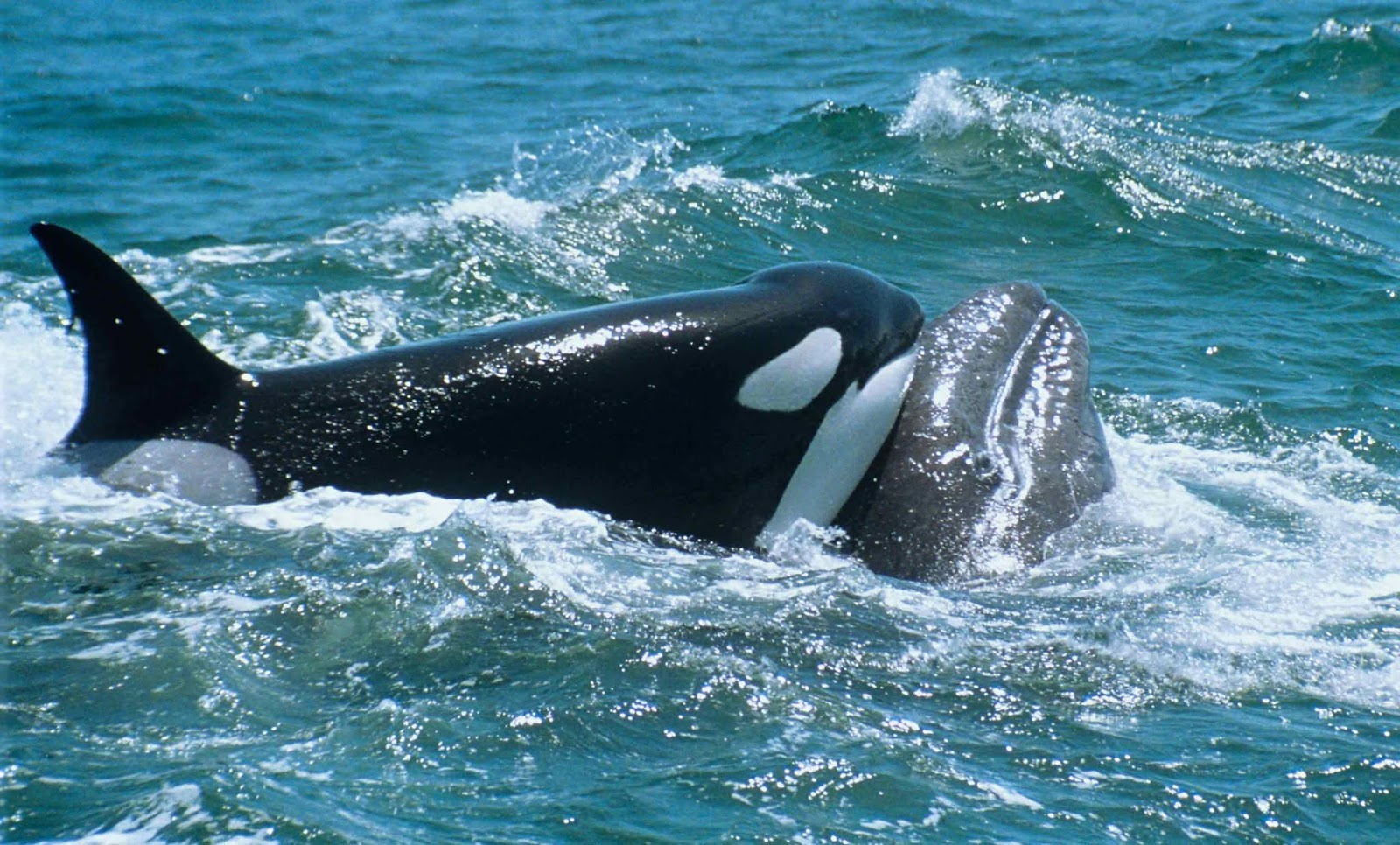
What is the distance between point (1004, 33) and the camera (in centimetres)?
3278

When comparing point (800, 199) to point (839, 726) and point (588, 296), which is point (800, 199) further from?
point (839, 726)

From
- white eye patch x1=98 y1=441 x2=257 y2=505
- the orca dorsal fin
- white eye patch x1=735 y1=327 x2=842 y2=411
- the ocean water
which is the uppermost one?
the orca dorsal fin

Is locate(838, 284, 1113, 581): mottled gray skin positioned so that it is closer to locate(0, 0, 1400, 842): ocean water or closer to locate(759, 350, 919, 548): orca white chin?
locate(759, 350, 919, 548): orca white chin

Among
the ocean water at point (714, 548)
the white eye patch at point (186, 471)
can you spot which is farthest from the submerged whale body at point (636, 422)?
the ocean water at point (714, 548)

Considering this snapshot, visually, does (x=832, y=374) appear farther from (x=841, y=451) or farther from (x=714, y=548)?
(x=714, y=548)

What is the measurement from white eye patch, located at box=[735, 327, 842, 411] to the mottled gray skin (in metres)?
0.87

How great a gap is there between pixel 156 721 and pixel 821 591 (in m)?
3.51

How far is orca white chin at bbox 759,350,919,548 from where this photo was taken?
32.3ft

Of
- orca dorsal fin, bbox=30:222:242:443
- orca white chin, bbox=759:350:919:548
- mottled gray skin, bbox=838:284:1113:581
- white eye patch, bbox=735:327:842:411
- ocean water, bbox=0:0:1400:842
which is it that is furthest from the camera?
mottled gray skin, bbox=838:284:1113:581

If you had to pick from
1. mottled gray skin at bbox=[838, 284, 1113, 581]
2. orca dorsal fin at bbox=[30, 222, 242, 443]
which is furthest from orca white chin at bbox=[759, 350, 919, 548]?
orca dorsal fin at bbox=[30, 222, 242, 443]

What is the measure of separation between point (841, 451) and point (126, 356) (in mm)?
4005

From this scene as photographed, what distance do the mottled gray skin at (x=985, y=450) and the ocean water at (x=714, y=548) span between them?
0.90 ft

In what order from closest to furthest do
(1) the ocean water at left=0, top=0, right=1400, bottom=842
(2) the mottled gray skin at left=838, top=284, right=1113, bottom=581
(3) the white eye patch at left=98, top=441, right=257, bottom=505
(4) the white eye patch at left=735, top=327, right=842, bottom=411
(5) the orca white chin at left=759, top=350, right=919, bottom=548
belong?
(1) the ocean water at left=0, top=0, right=1400, bottom=842, (3) the white eye patch at left=98, top=441, right=257, bottom=505, (4) the white eye patch at left=735, top=327, right=842, bottom=411, (5) the orca white chin at left=759, top=350, right=919, bottom=548, (2) the mottled gray skin at left=838, top=284, right=1113, bottom=581

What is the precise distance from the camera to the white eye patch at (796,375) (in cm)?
945
